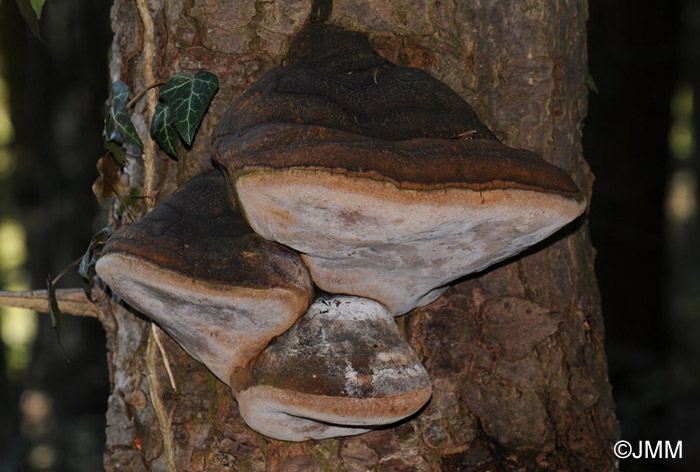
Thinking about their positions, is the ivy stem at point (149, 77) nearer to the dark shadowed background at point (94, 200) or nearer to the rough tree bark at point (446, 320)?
the rough tree bark at point (446, 320)

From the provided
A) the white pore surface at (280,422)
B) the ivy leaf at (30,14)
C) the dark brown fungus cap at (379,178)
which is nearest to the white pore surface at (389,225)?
the dark brown fungus cap at (379,178)

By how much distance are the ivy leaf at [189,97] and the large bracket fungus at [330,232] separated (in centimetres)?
22

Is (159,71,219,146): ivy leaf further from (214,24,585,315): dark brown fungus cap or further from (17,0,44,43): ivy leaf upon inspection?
(17,0,44,43): ivy leaf

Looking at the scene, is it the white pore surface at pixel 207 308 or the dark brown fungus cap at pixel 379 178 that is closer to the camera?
Result: the dark brown fungus cap at pixel 379 178

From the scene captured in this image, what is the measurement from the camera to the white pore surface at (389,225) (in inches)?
53.4

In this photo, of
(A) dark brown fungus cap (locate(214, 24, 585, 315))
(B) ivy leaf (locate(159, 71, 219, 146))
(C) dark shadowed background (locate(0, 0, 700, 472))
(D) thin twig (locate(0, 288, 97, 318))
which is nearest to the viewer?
(A) dark brown fungus cap (locate(214, 24, 585, 315))

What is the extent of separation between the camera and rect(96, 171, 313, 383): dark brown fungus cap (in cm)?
157

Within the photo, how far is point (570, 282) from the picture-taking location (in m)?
2.25

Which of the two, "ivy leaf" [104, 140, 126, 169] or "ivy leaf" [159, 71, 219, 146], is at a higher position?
"ivy leaf" [159, 71, 219, 146]

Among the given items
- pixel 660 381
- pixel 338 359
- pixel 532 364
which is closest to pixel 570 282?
pixel 532 364

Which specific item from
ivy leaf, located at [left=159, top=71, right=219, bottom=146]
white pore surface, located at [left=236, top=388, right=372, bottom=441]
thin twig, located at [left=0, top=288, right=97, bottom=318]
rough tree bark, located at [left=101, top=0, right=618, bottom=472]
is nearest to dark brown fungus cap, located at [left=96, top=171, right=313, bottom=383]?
white pore surface, located at [left=236, top=388, right=372, bottom=441]

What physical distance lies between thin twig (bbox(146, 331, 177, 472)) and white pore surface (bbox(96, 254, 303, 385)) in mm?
279

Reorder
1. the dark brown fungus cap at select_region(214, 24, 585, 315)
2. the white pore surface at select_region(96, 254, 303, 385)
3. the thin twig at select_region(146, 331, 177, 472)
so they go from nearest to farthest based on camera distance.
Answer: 1. the dark brown fungus cap at select_region(214, 24, 585, 315)
2. the white pore surface at select_region(96, 254, 303, 385)
3. the thin twig at select_region(146, 331, 177, 472)

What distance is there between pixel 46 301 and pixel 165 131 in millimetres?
814
